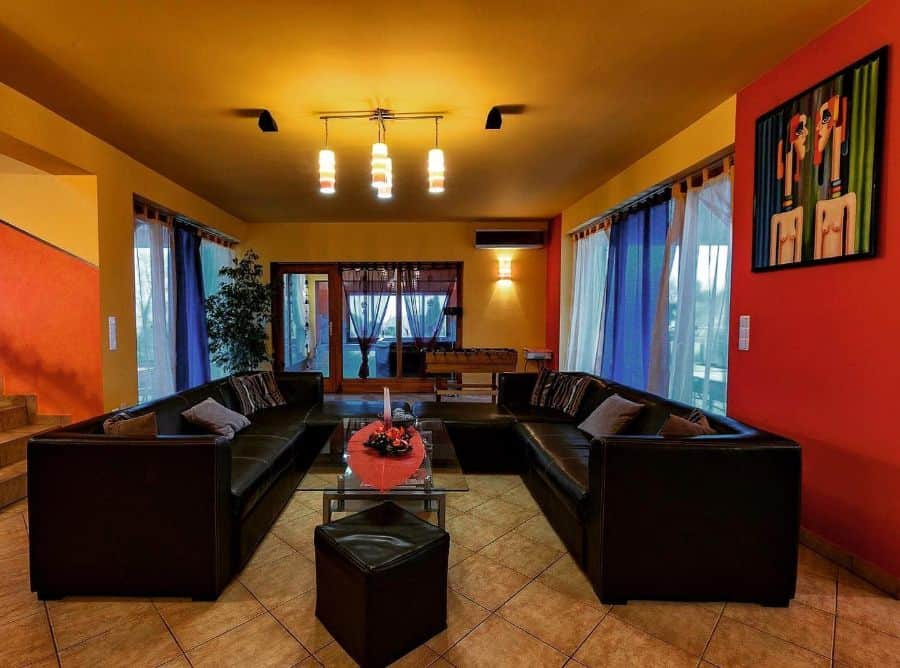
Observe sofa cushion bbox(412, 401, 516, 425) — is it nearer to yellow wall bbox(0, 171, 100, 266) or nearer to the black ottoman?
the black ottoman

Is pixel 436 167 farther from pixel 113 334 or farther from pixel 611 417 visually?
pixel 113 334

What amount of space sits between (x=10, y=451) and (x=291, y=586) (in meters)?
2.69

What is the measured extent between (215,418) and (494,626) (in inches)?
89.4

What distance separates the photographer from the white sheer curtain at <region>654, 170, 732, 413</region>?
10.3ft

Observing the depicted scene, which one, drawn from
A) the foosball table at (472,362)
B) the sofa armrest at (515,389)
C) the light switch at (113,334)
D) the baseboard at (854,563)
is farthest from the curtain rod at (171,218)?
the baseboard at (854,563)

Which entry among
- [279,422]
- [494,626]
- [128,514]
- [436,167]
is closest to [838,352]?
[494,626]

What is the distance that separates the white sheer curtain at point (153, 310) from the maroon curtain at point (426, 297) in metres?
3.23

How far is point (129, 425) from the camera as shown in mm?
2244

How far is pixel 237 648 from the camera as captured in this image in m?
1.68

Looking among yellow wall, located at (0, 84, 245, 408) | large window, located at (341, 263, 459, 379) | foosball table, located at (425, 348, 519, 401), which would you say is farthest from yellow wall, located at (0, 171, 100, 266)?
large window, located at (341, 263, 459, 379)

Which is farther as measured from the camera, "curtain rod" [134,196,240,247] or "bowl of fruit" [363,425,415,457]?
"curtain rod" [134,196,240,247]

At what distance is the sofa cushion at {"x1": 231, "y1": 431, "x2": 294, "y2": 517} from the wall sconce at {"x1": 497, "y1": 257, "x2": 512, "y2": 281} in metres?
4.53

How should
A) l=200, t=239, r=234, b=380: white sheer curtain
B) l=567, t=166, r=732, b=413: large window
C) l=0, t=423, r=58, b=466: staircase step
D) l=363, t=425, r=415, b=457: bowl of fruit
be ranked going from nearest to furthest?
1. l=363, t=425, r=415, b=457: bowl of fruit
2. l=0, t=423, r=58, b=466: staircase step
3. l=567, t=166, r=732, b=413: large window
4. l=200, t=239, r=234, b=380: white sheer curtain

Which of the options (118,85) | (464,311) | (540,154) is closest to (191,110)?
(118,85)
